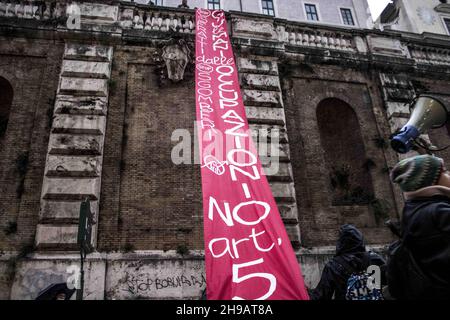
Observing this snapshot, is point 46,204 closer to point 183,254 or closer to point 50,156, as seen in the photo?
point 50,156

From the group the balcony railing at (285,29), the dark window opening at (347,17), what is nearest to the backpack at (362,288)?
the balcony railing at (285,29)

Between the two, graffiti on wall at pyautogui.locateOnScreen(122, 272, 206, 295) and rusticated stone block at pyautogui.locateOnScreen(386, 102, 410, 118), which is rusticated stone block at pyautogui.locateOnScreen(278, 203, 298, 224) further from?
rusticated stone block at pyautogui.locateOnScreen(386, 102, 410, 118)

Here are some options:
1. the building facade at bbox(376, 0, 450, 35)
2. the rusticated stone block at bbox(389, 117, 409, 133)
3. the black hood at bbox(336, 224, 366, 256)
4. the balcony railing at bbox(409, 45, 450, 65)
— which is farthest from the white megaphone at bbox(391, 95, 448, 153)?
the building facade at bbox(376, 0, 450, 35)

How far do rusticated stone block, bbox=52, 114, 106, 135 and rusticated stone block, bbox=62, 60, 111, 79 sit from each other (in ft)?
4.32

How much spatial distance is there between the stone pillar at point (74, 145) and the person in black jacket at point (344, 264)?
5397mm

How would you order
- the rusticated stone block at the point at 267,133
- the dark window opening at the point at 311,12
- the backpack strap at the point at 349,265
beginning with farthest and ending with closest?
the dark window opening at the point at 311,12 < the rusticated stone block at the point at 267,133 < the backpack strap at the point at 349,265

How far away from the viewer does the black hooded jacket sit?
1996mm

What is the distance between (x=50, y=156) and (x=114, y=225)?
234 cm

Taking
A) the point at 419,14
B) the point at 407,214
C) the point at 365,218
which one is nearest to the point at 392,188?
the point at 365,218

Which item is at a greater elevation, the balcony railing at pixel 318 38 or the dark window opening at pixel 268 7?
the dark window opening at pixel 268 7

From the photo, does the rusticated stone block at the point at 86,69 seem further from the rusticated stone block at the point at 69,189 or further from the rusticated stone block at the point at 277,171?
the rusticated stone block at the point at 277,171

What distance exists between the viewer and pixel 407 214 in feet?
7.56

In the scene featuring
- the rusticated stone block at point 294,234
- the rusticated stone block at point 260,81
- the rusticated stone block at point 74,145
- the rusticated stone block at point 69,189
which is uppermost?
the rusticated stone block at point 260,81

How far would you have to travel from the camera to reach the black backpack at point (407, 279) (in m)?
2.00
